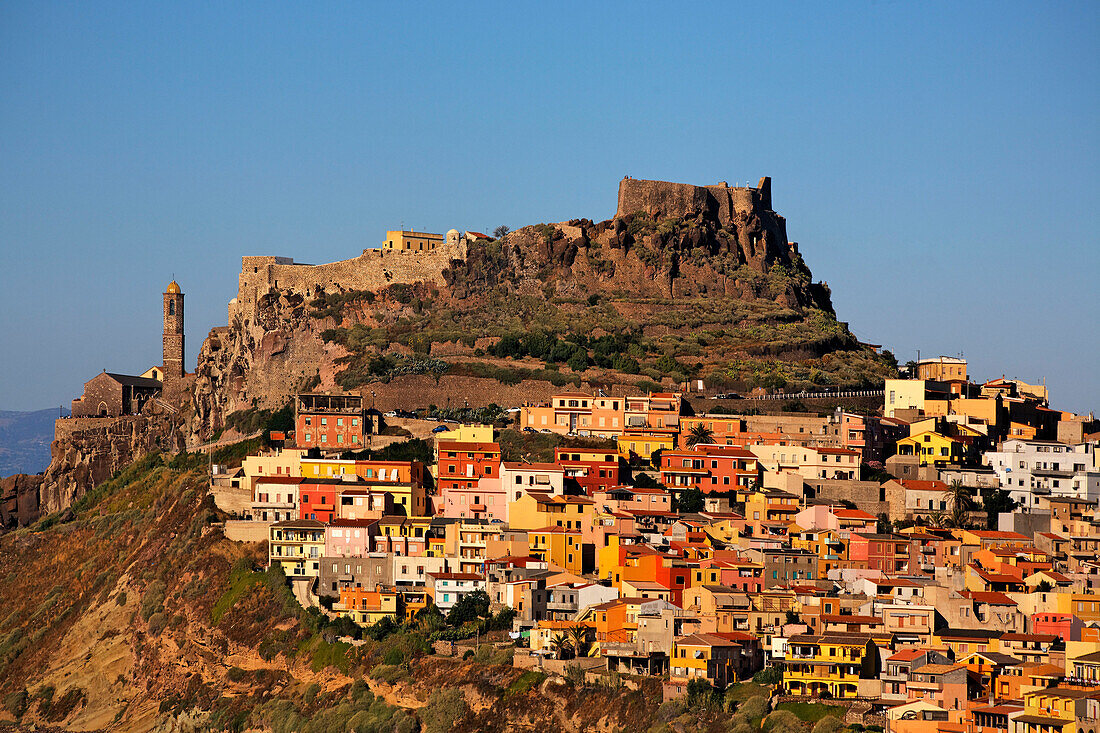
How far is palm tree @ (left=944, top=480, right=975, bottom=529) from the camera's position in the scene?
6012 centimetres

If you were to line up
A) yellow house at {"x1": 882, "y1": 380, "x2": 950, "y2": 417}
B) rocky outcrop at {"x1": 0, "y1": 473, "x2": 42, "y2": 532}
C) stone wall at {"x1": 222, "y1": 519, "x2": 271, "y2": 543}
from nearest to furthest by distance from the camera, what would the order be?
stone wall at {"x1": 222, "y1": 519, "x2": 271, "y2": 543} < yellow house at {"x1": 882, "y1": 380, "x2": 950, "y2": 417} < rocky outcrop at {"x1": 0, "y1": 473, "x2": 42, "y2": 532}

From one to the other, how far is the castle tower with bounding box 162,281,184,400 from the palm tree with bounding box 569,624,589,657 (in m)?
42.8

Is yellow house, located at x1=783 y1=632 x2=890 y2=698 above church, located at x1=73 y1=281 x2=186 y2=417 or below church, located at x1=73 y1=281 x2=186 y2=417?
below

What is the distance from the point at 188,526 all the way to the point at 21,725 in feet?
28.0

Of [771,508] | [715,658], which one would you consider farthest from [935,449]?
[715,658]

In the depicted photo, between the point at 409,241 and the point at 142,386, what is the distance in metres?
14.3

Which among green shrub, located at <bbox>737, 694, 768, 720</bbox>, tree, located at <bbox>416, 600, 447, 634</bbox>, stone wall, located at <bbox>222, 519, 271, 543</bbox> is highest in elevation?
stone wall, located at <bbox>222, 519, 271, 543</bbox>

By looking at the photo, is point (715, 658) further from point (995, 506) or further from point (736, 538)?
point (995, 506)

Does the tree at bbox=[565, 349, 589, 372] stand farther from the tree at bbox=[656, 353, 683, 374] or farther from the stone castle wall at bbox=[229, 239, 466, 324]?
the stone castle wall at bbox=[229, 239, 466, 324]

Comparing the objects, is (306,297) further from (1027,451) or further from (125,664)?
(1027,451)

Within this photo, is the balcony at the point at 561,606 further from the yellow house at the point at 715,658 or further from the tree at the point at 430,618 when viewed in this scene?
the yellow house at the point at 715,658

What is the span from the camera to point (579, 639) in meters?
50.6

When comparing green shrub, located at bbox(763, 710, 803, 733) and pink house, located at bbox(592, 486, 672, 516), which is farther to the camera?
pink house, located at bbox(592, 486, 672, 516)

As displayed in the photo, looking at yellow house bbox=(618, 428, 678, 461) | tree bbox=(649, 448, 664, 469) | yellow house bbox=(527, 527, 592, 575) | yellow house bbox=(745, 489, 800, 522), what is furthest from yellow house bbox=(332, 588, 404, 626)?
yellow house bbox=(618, 428, 678, 461)
